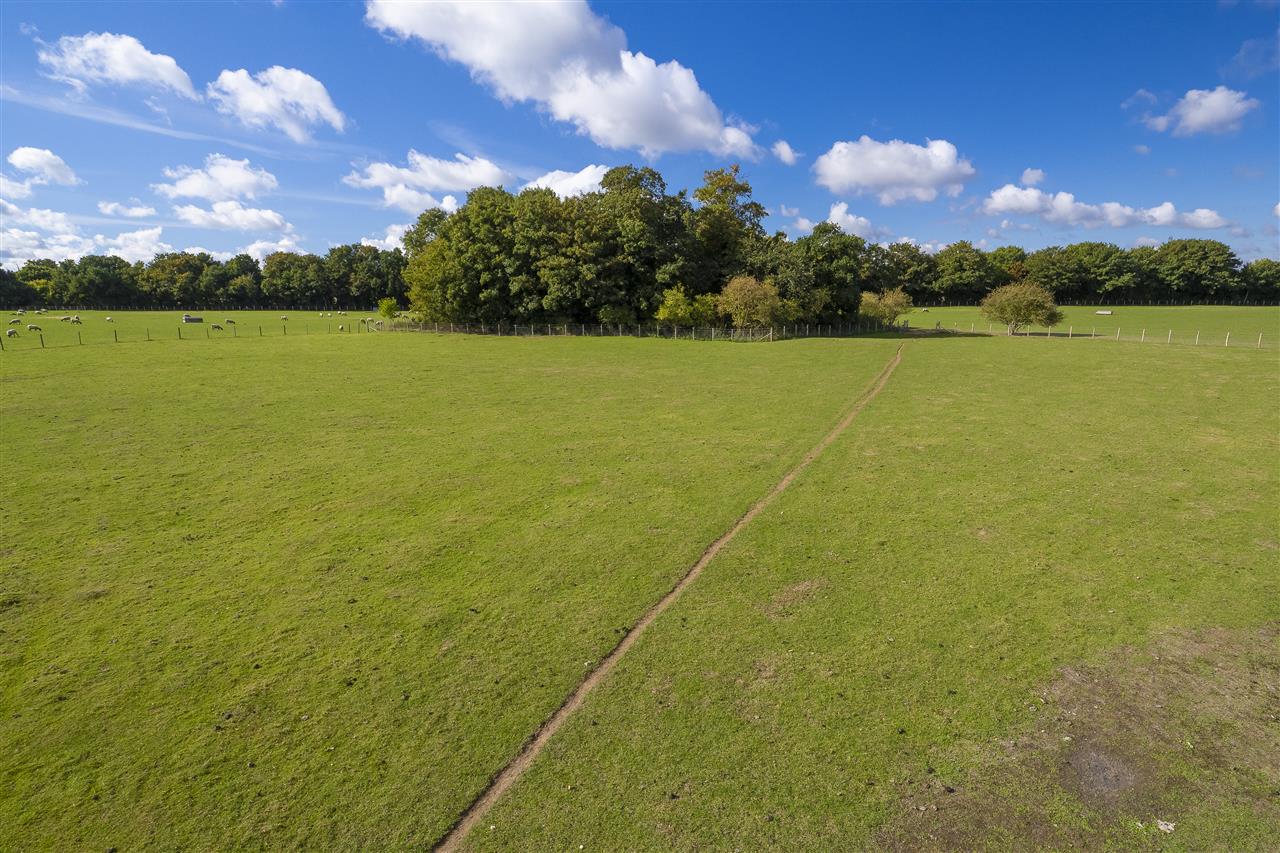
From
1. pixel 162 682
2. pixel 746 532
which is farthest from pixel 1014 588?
pixel 162 682

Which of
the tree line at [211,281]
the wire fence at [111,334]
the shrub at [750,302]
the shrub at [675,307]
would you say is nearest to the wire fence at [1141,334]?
the shrub at [750,302]

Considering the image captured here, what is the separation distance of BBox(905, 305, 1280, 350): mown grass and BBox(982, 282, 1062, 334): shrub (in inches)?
160

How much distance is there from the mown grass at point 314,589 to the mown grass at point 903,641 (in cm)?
119

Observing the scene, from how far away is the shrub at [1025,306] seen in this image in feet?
208

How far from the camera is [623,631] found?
9.43m

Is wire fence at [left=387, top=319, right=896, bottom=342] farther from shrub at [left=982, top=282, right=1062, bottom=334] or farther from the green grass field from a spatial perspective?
the green grass field

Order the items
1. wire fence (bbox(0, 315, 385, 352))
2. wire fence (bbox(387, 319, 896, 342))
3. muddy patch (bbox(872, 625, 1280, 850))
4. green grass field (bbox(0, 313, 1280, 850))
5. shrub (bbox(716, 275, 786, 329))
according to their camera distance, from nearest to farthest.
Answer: muddy patch (bbox(872, 625, 1280, 850)) → green grass field (bbox(0, 313, 1280, 850)) → wire fence (bbox(0, 315, 385, 352)) → shrub (bbox(716, 275, 786, 329)) → wire fence (bbox(387, 319, 896, 342))

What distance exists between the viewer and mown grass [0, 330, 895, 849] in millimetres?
6504

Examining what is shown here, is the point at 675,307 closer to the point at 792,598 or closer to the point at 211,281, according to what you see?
the point at 792,598

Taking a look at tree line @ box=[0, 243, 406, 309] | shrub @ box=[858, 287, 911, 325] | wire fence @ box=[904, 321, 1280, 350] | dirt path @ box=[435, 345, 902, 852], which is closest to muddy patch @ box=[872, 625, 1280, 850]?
dirt path @ box=[435, 345, 902, 852]

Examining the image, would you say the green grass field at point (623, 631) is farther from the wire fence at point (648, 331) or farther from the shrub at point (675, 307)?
the wire fence at point (648, 331)

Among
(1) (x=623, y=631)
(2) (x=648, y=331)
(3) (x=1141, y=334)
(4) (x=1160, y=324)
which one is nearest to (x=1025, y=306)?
(3) (x=1141, y=334)

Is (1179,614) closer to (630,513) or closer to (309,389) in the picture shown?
(630,513)

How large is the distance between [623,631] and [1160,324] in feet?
322
